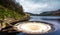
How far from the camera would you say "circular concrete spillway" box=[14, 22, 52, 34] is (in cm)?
216

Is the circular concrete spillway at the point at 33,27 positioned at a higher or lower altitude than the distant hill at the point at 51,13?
lower

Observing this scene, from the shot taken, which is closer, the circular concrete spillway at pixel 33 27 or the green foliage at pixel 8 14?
the circular concrete spillway at pixel 33 27

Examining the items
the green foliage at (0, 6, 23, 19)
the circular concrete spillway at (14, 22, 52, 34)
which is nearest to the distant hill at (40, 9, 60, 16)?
the circular concrete spillway at (14, 22, 52, 34)

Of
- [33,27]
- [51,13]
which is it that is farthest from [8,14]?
[51,13]

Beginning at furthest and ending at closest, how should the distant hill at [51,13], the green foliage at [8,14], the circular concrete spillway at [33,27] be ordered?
the distant hill at [51,13], the green foliage at [8,14], the circular concrete spillway at [33,27]

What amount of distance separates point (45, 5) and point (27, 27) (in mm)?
522

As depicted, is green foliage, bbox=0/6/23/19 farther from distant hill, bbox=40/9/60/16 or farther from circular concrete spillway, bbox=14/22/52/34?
distant hill, bbox=40/9/60/16

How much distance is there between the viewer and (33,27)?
227 centimetres

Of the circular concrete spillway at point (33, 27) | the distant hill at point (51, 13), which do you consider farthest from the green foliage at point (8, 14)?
the distant hill at point (51, 13)

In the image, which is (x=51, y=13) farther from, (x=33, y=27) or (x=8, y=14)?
(x=8, y=14)

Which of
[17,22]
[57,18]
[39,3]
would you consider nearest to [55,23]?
[57,18]

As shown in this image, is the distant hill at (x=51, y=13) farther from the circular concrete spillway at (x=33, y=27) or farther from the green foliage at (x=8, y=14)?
the green foliage at (x=8, y=14)

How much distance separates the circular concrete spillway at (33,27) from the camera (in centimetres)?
216

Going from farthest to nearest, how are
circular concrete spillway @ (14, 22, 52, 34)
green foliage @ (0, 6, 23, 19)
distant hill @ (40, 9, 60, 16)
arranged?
1. distant hill @ (40, 9, 60, 16)
2. green foliage @ (0, 6, 23, 19)
3. circular concrete spillway @ (14, 22, 52, 34)
